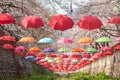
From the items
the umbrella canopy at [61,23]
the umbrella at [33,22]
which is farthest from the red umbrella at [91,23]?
the umbrella at [33,22]

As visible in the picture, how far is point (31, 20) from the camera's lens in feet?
42.2

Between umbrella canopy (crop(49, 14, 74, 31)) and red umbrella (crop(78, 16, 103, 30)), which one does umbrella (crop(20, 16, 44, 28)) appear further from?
red umbrella (crop(78, 16, 103, 30))

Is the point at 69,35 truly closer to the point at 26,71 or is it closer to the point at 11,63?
the point at 26,71

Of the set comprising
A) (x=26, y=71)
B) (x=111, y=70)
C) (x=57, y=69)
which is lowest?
(x=57, y=69)

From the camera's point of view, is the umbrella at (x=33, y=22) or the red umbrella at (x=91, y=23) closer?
the umbrella at (x=33, y=22)

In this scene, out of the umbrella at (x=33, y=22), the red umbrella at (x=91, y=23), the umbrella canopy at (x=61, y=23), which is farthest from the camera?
the red umbrella at (x=91, y=23)

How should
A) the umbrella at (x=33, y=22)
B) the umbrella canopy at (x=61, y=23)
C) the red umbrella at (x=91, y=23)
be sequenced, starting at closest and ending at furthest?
the umbrella canopy at (x=61, y=23) → the umbrella at (x=33, y=22) → the red umbrella at (x=91, y=23)

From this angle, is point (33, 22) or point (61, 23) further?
point (33, 22)

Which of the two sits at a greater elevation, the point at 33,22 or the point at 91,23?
the point at 33,22

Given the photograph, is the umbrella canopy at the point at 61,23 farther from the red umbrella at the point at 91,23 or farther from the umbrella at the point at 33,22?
the red umbrella at the point at 91,23

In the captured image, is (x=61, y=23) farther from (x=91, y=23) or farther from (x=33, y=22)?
(x=91, y=23)

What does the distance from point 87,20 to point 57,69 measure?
152ft

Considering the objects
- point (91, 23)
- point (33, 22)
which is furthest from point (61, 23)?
point (91, 23)

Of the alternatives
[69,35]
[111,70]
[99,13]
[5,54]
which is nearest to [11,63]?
[5,54]
